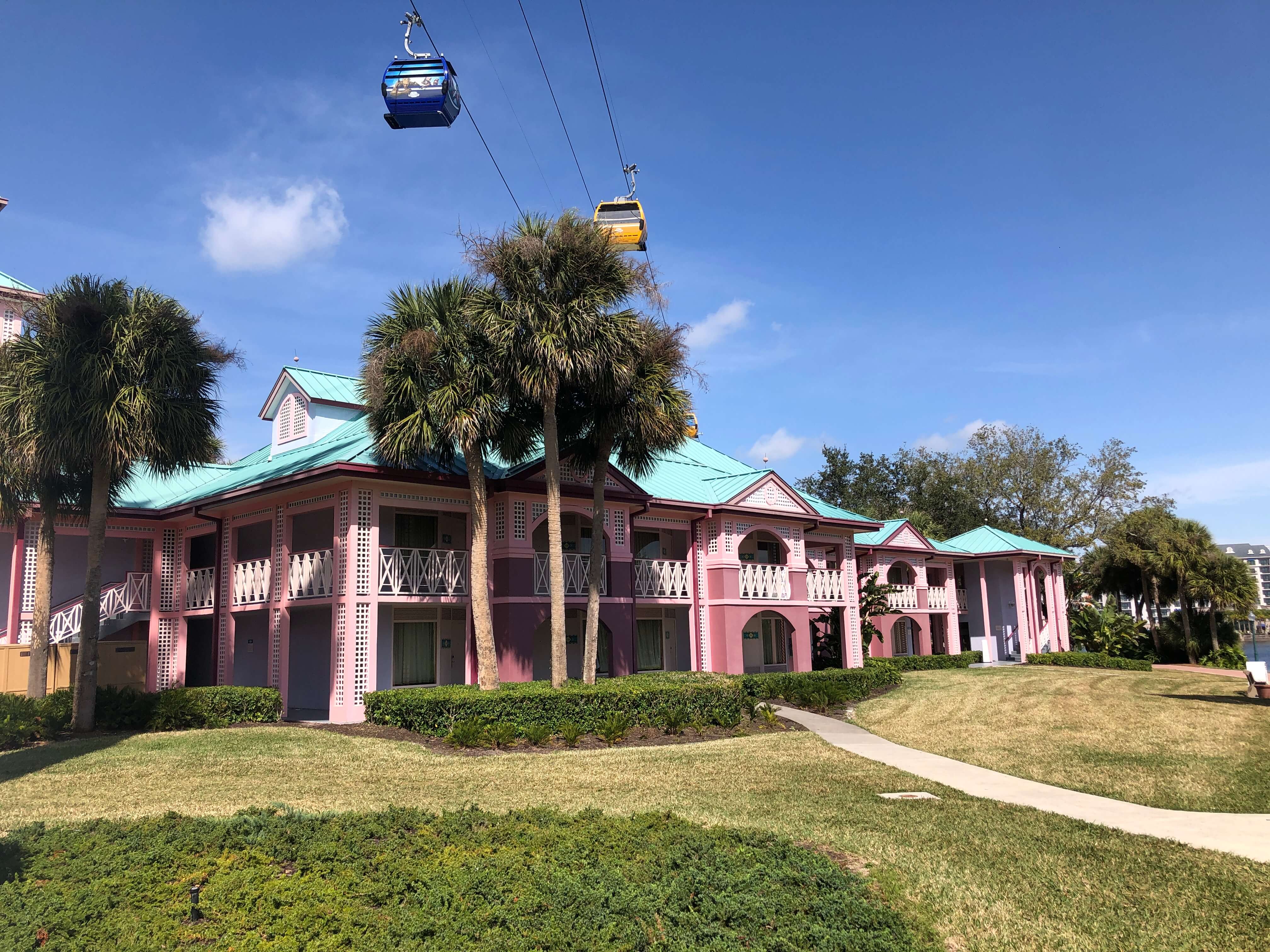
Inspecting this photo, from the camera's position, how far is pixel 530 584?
21203 mm

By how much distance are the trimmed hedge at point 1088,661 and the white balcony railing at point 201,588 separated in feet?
100

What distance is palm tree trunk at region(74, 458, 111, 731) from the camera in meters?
17.0

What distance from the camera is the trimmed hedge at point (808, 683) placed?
21297 mm

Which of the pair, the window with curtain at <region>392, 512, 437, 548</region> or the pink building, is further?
the window with curtain at <region>392, 512, 437, 548</region>

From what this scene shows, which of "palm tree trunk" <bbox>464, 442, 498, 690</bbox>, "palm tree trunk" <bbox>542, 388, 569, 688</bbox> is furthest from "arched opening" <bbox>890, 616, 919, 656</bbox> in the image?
"palm tree trunk" <bbox>464, 442, 498, 690</bbox>

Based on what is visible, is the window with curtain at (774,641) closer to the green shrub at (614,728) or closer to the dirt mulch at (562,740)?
the dirt mulch at (562,740)

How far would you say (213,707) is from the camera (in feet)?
59.9

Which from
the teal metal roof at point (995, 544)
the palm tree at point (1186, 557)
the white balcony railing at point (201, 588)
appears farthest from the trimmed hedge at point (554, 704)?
the palm tree at point (1186, 557)

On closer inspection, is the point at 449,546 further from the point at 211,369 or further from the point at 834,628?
the point at 834,628

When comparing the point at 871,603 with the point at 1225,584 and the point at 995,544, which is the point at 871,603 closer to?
the point at 995,544

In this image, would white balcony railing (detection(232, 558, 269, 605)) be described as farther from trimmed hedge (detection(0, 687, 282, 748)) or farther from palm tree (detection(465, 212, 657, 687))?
palm tree (detection(465, 212, 657, 687))

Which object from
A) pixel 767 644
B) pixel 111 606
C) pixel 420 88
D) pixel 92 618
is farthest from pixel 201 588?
pixel 767 644

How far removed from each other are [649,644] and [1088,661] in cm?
1885

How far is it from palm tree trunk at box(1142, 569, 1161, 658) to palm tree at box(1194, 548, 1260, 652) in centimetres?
221
